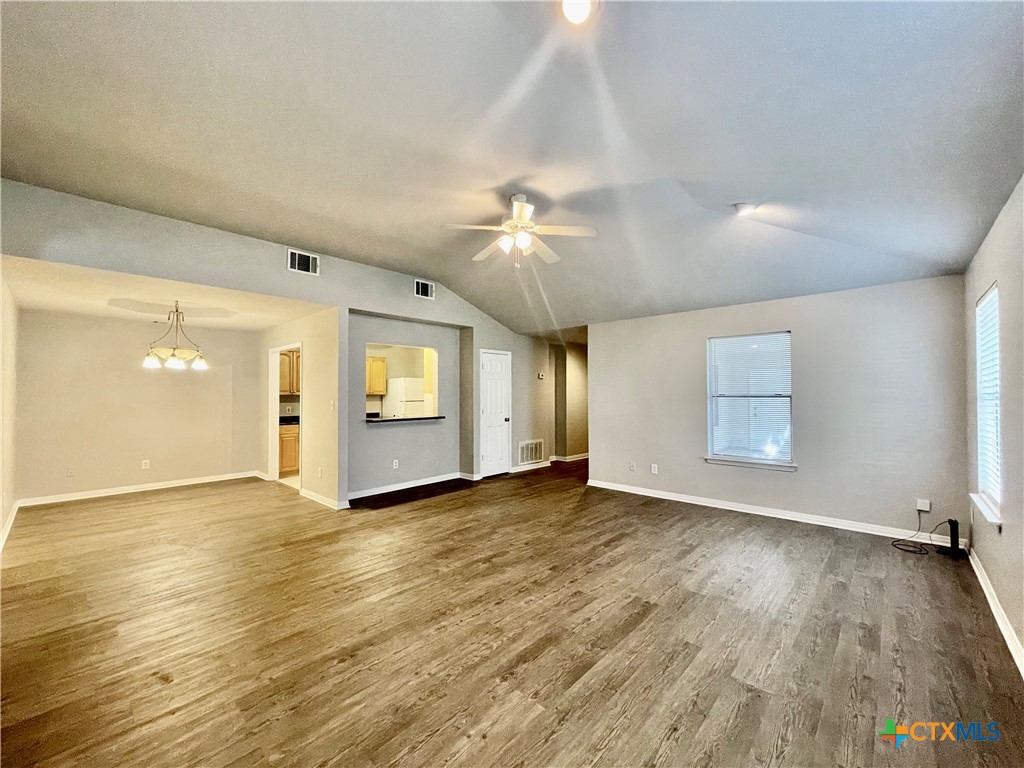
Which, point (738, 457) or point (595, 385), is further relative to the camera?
point (595, 385)

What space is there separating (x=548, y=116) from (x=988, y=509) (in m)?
3.93

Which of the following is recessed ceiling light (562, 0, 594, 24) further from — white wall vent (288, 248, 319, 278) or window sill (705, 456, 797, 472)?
window sill (705, 456, 797, 472)

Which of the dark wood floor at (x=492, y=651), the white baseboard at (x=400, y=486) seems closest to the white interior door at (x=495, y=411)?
the white baseboard at (x=400, y=486)

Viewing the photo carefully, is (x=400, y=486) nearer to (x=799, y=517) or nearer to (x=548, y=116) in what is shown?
(x=799, y=517)

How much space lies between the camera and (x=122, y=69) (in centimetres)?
205

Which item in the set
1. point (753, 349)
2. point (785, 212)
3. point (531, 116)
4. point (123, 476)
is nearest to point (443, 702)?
point (531, 116)

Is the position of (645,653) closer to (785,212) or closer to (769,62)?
(769,62)

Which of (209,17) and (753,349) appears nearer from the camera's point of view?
(209,17)

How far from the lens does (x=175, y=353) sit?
567 centimetres

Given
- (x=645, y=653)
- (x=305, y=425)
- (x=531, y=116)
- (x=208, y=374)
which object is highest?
(x=531, y=116)

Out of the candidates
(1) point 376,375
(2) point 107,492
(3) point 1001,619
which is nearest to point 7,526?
(2) point 107,492

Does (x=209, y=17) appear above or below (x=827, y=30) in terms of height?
above

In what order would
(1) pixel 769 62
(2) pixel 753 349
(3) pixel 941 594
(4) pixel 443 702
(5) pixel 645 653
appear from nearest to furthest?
1. (1) pixel 769 62
2. (4) pixel 443 702
3. (5) pixel 645 653
4. (3) pixel 941 594
5. (2) pixel 753 349

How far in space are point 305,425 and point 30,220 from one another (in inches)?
129
